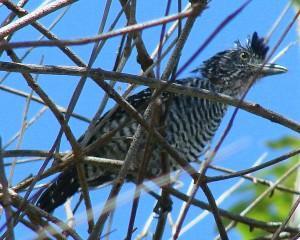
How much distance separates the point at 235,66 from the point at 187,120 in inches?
36.9

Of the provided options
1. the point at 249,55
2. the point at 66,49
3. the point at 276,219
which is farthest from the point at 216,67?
the point at 66,49

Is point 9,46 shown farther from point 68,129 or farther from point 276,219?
point 276,219

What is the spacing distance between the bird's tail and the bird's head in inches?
55.4

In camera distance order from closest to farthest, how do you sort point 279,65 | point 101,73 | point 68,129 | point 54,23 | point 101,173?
point 101,73
point 68,129
point 54,23
point 101,173
point 279,65

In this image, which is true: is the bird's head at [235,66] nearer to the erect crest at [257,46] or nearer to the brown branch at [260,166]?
the erect crest at [257,46]

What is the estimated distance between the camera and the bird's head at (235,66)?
17.0 feet

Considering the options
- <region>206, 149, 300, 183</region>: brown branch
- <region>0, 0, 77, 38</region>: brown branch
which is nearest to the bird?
<region>206, 149, 300, 183</region>: brown branch

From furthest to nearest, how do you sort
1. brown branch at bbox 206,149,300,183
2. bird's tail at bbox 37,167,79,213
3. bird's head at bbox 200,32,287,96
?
1. bird's head at bbox 200,32,287,96
2. bird's tail at bbox 37,167,79,213
3. brown branch at bbox 206,149,300,183

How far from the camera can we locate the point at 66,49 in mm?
2410

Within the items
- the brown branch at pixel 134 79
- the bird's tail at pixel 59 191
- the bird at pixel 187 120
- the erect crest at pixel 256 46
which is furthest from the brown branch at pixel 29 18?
the erect crest at pixel 256 46

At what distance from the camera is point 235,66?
5.35 m

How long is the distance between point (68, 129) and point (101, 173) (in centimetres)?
191

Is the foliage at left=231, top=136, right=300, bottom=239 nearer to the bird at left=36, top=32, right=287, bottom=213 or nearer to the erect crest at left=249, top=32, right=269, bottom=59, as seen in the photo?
the bird at left=36, top=32, right=287, bottom=213

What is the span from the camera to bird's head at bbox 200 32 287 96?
17.0ft
